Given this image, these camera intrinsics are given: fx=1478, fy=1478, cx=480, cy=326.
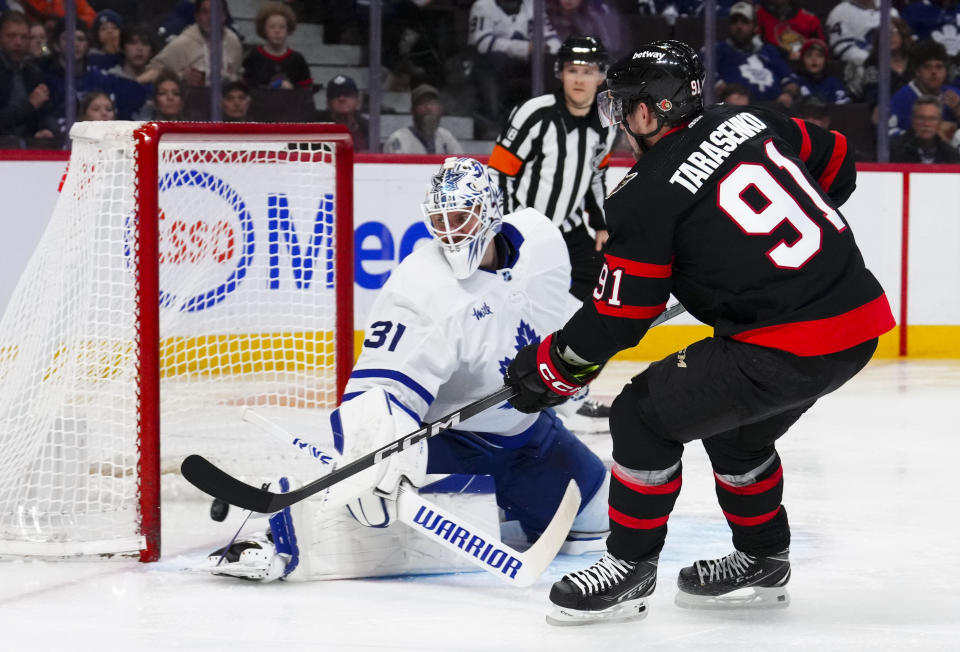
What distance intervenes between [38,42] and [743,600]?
4029mm

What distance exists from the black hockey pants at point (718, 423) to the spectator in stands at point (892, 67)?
4.16 m

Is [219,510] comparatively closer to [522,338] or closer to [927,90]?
[522,338]

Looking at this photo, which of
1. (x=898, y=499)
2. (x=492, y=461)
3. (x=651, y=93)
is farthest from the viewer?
(x=898, y=499)

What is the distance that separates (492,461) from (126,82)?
129 inches

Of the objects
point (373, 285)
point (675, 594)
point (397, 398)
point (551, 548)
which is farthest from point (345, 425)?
point (373, 285)

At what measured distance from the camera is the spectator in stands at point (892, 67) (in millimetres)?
6234

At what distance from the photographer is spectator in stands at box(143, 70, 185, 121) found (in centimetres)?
561

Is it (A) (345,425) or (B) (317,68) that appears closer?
(A) (345,425)

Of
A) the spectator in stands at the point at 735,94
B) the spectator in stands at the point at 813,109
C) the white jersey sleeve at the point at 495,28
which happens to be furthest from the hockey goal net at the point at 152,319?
the spectator in stands at the point at 813,109

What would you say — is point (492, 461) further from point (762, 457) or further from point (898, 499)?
point (898, 499)

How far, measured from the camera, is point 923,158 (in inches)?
244

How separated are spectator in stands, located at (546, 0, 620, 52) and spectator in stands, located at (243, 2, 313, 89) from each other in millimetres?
1015

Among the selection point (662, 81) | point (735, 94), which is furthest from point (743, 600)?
point (735, 94)

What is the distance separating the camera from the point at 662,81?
7.41 feet
